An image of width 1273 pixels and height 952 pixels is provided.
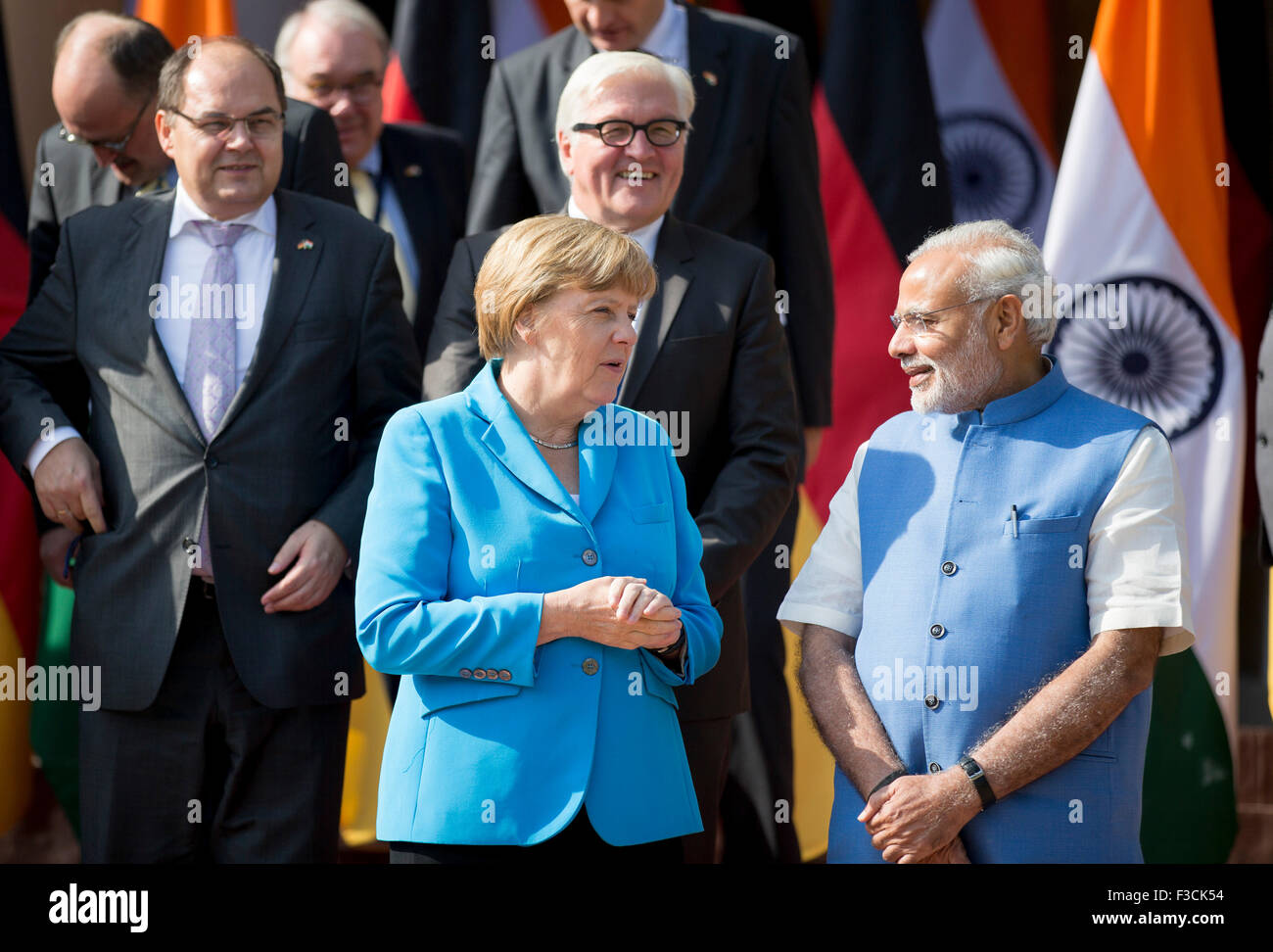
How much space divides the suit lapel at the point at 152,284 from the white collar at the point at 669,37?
1.36 meters

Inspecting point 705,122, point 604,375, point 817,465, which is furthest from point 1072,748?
point 817,465

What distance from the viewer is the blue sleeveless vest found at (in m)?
3.08

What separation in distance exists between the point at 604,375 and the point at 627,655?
51cm

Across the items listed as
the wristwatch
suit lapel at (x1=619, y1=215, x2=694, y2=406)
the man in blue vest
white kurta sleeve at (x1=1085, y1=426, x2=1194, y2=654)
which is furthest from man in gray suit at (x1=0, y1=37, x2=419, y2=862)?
white kurta sleeve at (x1=1085, y1=426, x2=1194, y2=654)

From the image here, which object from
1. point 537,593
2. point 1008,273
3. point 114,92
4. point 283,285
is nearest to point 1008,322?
point 1008,273

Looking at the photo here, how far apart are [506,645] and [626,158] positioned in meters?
1.37

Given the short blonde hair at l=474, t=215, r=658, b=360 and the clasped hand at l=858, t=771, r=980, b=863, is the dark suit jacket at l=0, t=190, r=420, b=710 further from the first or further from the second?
the clasped hand at l=858, t=771, r=980, b=863

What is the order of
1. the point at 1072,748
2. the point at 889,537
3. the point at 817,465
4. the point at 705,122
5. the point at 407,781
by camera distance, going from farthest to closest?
the point at 817,465 < the point at 705,122 < the point at 889,537 < the point at 1072,748 < the point at 407,781

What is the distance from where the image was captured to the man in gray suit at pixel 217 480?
3705 mm

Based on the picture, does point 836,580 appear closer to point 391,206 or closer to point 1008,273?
point 1008,273

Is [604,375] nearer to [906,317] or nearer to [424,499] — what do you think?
[424,499]

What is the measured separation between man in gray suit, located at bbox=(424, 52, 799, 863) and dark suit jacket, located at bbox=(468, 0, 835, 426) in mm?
581

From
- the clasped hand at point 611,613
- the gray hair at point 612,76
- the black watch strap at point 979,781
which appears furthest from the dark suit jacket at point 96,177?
the black watch strap at point 979,781
